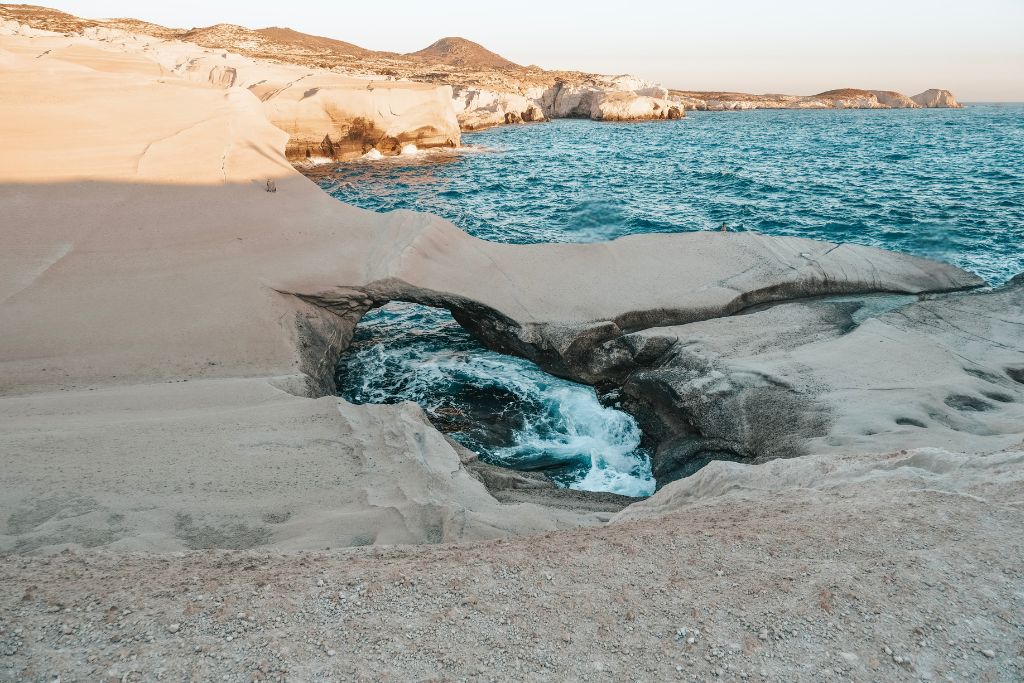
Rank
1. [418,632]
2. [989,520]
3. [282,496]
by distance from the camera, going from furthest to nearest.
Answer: [282,496], [989,520], [418,632]

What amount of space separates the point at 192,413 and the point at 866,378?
6.03 m

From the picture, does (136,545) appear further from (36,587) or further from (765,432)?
(765,432)

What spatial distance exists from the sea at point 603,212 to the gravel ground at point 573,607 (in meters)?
3.02

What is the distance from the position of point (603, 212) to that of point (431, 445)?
12.9 meters

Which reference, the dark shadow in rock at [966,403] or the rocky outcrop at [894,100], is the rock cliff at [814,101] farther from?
the dark shadow in rock at [966,403]

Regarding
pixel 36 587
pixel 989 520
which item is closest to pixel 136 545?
pixel 36 587

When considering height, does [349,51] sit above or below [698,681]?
above

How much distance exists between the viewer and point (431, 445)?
524 centimetres

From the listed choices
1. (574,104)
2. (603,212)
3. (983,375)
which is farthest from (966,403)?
(574,104)

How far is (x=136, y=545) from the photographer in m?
3.64

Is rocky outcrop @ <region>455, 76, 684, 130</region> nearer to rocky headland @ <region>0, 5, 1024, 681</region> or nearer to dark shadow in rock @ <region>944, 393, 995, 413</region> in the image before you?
rocky headland @ <region>0, 5, 1024, 681</region>

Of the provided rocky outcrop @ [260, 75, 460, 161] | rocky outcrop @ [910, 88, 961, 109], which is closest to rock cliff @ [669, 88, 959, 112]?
rocky outcrop @ [910, 88, 961, 109]

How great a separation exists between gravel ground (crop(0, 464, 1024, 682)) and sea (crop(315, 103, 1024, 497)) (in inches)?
119

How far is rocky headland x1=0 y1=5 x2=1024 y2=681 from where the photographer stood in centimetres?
278
